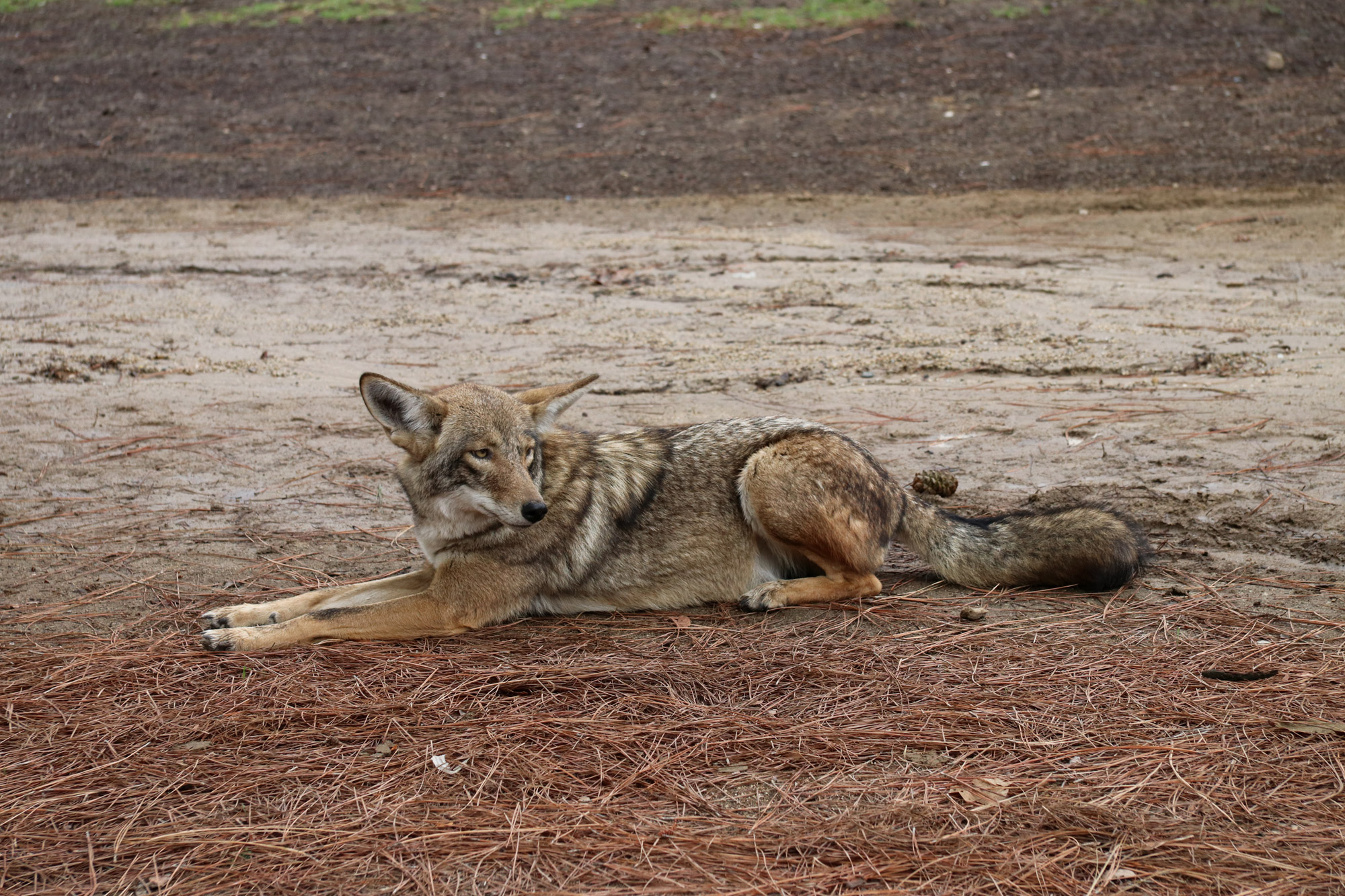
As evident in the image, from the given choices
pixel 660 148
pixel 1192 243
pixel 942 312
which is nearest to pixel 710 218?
pixel 660 148

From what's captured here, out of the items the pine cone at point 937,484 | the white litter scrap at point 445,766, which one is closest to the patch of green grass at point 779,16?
the pine cone at point 937,484

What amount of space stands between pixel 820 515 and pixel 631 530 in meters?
0.94

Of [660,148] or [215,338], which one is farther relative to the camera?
[660,148]

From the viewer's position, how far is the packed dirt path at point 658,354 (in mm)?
6176

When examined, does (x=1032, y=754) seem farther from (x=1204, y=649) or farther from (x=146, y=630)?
(x=146, y=630)

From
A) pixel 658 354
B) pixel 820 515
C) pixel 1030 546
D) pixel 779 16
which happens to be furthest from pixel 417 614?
pixel 779 16

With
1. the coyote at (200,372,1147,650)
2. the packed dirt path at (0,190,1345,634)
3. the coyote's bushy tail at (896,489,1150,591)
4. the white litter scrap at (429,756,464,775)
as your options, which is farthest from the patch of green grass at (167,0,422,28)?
the white litter scrap at (429,756,464,775)

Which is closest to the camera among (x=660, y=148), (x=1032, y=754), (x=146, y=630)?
(x=1032, y=754)

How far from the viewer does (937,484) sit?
21.7 ft

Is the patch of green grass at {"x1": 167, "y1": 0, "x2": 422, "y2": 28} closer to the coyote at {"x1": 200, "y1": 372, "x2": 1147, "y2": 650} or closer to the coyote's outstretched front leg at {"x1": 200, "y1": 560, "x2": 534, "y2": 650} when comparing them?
the coyote at {"x1": 200, "y1": 372, "x2": 1147, "y2": 650}

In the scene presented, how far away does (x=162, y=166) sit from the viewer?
1680 cm

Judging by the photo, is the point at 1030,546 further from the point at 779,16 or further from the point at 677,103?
the point at 779,16

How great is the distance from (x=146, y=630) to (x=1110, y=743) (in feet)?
13.4

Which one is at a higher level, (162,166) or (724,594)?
(162,166)
